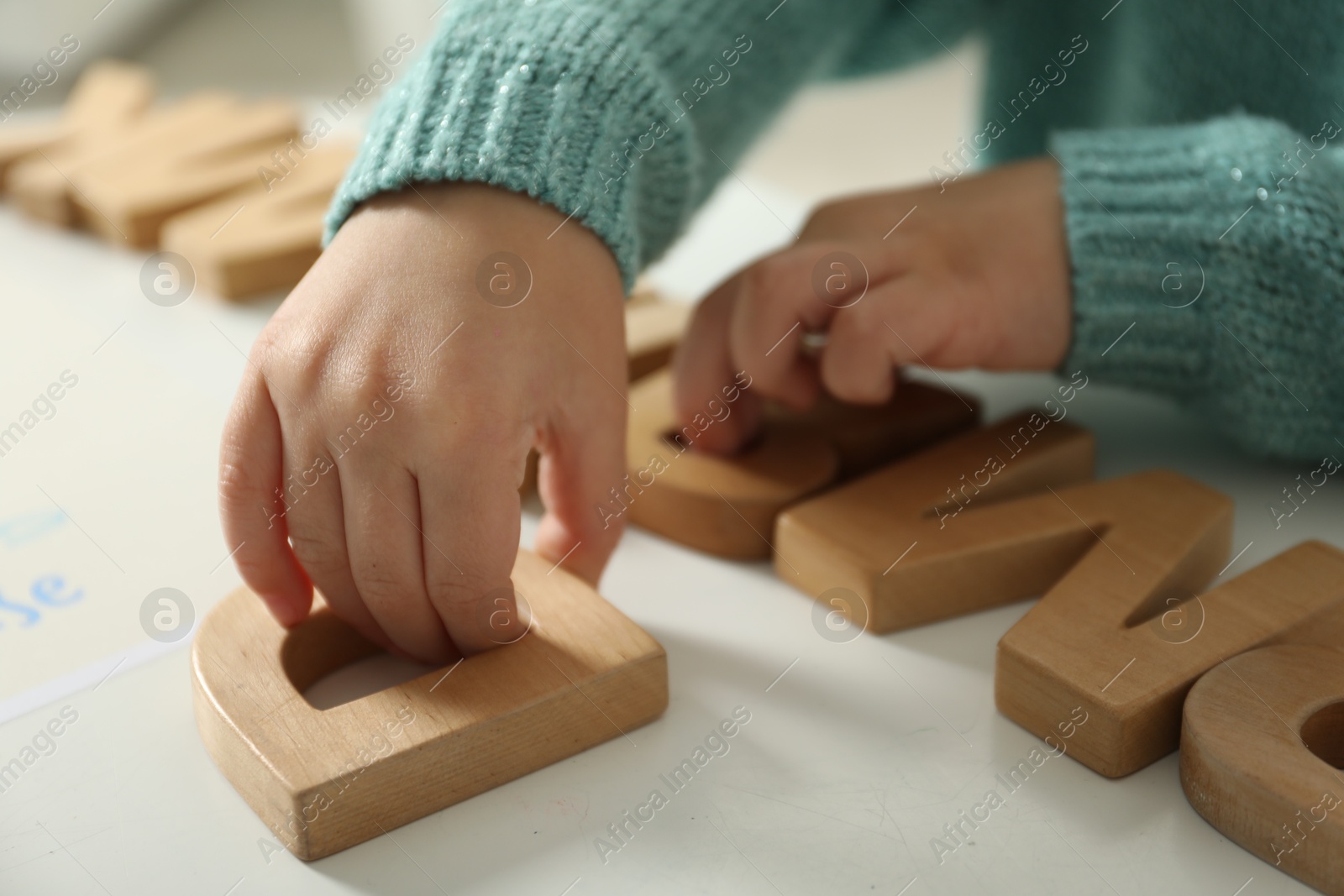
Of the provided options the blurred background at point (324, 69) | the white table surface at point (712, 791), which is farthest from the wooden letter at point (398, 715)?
the blurred background at point (324, 69)

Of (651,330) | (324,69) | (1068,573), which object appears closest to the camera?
(1068,573)

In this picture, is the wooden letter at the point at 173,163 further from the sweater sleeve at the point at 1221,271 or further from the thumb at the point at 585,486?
the sweater sleeve at the point at 1221,271

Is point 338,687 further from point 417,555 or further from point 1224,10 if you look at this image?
point 1224,10

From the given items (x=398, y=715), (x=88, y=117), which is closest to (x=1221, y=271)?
(x=398, y=715)

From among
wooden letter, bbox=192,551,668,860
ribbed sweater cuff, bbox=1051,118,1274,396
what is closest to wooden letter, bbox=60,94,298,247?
wooden letter, bbox=192,551,668,860

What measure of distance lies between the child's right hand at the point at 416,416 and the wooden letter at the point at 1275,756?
31 cm

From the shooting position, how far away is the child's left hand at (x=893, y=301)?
685 mm

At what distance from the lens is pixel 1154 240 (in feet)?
2.26

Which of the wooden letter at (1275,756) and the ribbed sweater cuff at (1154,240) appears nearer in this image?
the wooden letter at (1275,756)

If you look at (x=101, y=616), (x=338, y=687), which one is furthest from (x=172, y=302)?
(x=338, y=687)

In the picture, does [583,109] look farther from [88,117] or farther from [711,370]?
[88,117]

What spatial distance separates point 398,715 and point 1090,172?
0.52m

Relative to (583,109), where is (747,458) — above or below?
below

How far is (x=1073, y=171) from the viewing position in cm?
72
